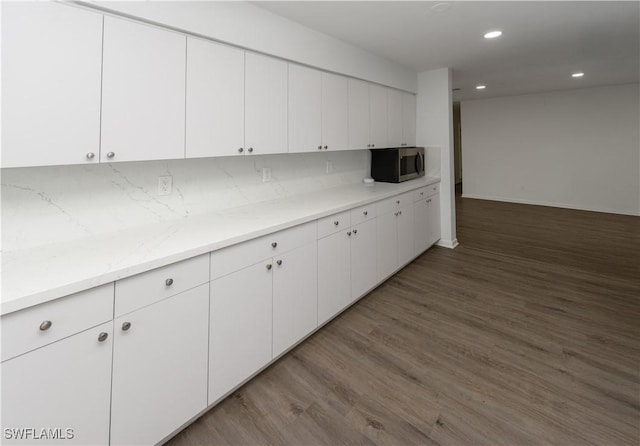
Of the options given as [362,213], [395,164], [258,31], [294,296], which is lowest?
[294,296]

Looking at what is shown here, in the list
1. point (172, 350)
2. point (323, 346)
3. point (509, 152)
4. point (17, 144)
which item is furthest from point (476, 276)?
point (509, 152)

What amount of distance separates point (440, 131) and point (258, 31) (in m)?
2.82

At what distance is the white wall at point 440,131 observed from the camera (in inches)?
159

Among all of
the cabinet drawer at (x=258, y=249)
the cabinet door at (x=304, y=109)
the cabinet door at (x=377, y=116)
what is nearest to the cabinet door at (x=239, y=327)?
the cabinet drawer at (x=258, y=249)

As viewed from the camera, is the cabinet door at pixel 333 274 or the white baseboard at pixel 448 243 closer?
the cabinet door at pixel 333 274

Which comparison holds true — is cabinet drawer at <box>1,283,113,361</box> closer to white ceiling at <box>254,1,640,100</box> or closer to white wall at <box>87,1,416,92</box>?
white wall at <box>87,1,416,92</box>

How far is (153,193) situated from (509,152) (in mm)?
7648

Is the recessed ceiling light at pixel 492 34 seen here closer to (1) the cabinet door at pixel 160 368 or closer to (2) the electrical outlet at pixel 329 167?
(2) the electrical outlet at pixel 329 167

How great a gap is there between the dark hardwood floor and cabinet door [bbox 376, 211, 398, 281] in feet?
0.61

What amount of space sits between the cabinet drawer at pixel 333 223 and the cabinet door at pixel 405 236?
39.0 inches

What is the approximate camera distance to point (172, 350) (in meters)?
1.44

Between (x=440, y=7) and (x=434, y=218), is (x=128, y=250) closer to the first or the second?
(x=440, y=7)

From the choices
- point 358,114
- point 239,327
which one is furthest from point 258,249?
point 358,114

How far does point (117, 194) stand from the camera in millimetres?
1781
